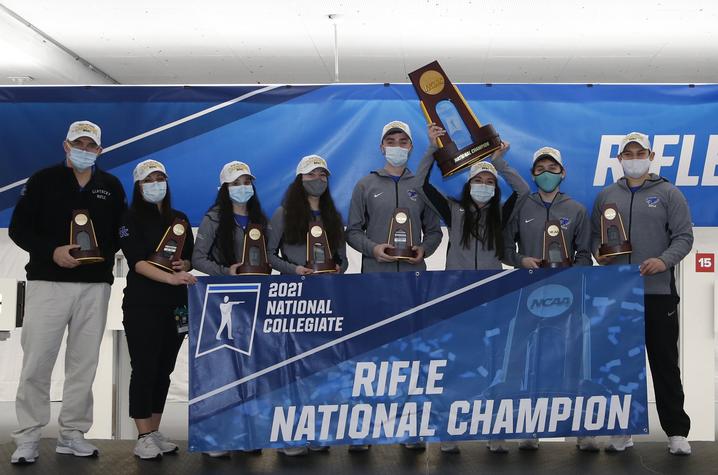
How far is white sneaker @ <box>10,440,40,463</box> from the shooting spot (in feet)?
11.8

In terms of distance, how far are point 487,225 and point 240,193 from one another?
126cm

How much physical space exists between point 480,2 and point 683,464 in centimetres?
295

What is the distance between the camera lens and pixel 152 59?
609 centimetres

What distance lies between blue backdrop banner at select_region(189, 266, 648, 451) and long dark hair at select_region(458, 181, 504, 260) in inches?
13.4

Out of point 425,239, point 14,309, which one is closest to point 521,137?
point 425,239

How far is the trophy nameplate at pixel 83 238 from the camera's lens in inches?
143

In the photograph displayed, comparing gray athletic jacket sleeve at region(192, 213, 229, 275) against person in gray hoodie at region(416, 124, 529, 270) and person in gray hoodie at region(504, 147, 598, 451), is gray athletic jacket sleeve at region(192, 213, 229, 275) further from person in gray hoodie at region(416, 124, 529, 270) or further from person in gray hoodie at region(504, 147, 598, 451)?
person in gray hoodie at region(504, 147, 598, 451)

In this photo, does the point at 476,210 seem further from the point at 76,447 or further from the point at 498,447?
the point at 76,447

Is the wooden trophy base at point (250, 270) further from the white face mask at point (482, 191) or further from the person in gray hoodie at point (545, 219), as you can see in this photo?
the person in gray hoodie at point (545, 219)

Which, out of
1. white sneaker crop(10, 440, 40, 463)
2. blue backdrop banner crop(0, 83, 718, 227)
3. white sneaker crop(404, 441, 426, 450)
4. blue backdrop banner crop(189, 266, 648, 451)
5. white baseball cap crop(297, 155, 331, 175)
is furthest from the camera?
blue backdrop banner crop(0, 83, 718, 227)

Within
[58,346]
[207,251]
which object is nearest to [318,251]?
[207,251]

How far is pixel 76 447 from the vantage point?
3732mm

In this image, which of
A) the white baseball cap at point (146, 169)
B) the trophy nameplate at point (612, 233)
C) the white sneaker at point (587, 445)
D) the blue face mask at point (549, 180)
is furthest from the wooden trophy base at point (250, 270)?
the white sneaker at point (587, 445)

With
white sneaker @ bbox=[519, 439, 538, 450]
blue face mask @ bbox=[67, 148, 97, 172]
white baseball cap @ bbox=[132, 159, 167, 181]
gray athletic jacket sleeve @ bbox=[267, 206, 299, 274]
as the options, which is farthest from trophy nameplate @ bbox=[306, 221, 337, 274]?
white sneaker @ bbox=[519, 439, 538, 450]
